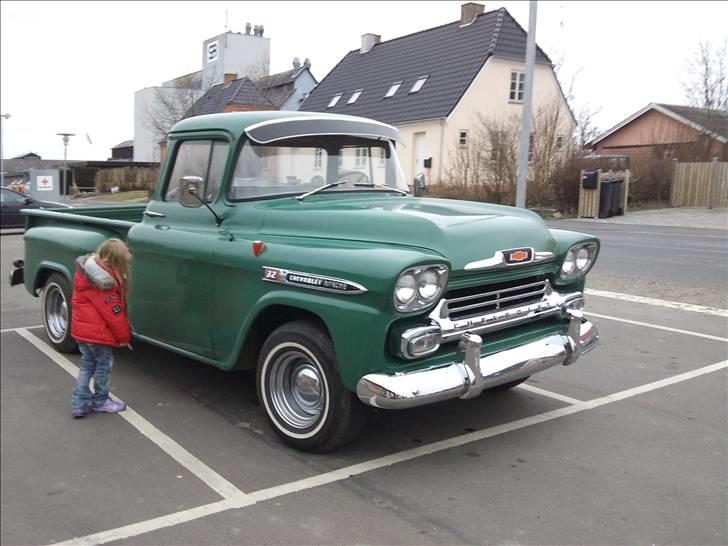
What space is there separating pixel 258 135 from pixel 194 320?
1325mm

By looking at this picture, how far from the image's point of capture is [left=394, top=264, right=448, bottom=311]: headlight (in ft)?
11.7

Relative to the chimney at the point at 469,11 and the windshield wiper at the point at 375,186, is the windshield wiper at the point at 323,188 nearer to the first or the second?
the windshield wiper at the point at 375,186

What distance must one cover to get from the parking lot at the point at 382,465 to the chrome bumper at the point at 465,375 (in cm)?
48

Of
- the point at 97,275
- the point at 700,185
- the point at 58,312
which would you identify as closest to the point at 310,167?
the point at 97,275

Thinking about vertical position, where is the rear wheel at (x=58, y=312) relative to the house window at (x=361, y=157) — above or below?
below

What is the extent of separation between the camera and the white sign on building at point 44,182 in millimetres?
27141

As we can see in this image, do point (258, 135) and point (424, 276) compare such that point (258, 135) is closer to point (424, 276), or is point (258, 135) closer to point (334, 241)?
point (334, 241)

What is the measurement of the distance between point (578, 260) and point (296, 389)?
6.96 feet

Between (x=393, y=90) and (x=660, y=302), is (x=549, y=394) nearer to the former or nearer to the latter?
(x=660, y=302)

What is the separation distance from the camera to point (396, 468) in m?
3.89

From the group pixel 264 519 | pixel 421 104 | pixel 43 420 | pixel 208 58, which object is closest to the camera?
pixel 264 519

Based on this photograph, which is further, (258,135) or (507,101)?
(507,101)

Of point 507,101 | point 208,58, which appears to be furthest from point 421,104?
point 208,58

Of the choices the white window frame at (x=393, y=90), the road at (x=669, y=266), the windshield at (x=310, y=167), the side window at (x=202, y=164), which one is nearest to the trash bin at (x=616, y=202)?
the road at (x=669, y=266)
